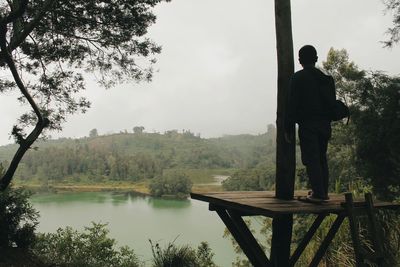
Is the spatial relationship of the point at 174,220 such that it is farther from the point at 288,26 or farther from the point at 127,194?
the point at 288,26

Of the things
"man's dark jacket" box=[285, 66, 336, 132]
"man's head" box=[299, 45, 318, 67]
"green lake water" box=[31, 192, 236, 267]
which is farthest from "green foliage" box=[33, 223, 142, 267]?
"green lake water" box=[31, 192, 236, 267]

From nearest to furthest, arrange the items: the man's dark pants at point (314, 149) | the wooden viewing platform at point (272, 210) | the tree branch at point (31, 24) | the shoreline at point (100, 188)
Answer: the wooden viewing platform at point (272, 210)
the man's dark pants at point (314, 149)
the tree branch at point (31, 24)
the shoreline at point (100, 188)

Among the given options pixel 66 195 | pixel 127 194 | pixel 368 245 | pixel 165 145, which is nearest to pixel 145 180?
pixel 127 194

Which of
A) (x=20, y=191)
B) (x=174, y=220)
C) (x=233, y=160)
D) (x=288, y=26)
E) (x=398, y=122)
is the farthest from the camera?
(x=233, y=160)

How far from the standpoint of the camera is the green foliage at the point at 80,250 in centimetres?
591

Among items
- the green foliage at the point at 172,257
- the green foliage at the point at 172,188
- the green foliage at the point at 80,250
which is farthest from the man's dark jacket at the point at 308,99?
the green foliage at the point at 172,188

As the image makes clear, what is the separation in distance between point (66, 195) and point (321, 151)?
57706mm

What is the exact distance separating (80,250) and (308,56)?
189 inches

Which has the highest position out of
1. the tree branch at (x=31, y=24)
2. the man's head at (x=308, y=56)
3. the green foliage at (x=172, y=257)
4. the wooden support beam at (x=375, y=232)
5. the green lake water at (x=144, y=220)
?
the tree branch at (x=31, y=24)

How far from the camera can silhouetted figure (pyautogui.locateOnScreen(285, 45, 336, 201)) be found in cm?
292

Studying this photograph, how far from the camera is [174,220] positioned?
34656 mm

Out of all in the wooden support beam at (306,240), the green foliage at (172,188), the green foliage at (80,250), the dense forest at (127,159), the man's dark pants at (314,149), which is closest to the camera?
the man's dark pants at (314,149)

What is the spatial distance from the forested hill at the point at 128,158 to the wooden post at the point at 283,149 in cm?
6012

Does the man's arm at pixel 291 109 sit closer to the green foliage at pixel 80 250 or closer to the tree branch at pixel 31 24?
the tree branch at pixel 31 24
